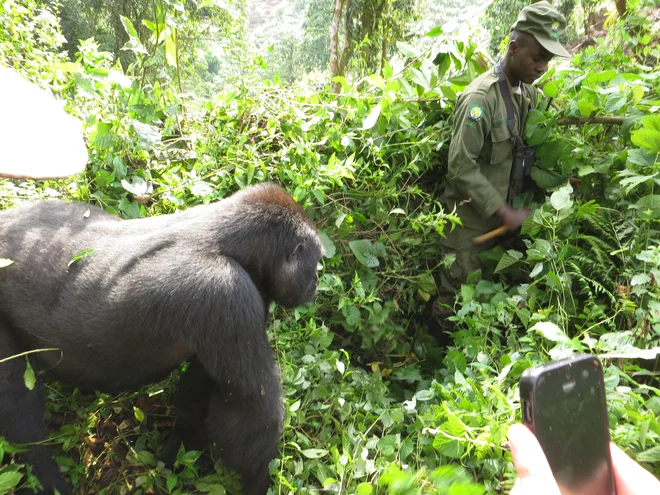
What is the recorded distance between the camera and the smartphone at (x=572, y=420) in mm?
1206

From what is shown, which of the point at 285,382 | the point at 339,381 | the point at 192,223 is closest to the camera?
the point at 192,223

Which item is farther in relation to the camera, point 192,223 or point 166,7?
point 166,7

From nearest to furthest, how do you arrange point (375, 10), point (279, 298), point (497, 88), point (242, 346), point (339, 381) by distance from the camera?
1. point (242, 346)
2. point (279, 298)
3. point (339, 381)
4. point (497, 88)
5. point (375, 10)

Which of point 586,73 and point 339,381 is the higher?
point 586,73

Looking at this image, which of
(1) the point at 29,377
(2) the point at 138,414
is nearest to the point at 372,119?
(2) the point at 138,414

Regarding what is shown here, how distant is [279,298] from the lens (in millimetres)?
2238

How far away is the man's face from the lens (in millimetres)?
3227

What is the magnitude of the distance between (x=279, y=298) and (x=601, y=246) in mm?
1985

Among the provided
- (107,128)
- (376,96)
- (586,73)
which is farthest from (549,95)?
(107,128)

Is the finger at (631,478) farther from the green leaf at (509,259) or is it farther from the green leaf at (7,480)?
the green leaf at (7,480)

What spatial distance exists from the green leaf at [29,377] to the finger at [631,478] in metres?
2.18

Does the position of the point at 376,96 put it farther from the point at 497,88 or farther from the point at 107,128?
the point at 107,128

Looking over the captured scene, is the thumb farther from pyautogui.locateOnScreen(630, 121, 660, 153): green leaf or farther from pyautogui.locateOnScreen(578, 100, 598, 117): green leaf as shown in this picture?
pyautogui.locateOnScreen(578, 100, 598, 117): green leaf

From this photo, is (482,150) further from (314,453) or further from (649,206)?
(314,453)
